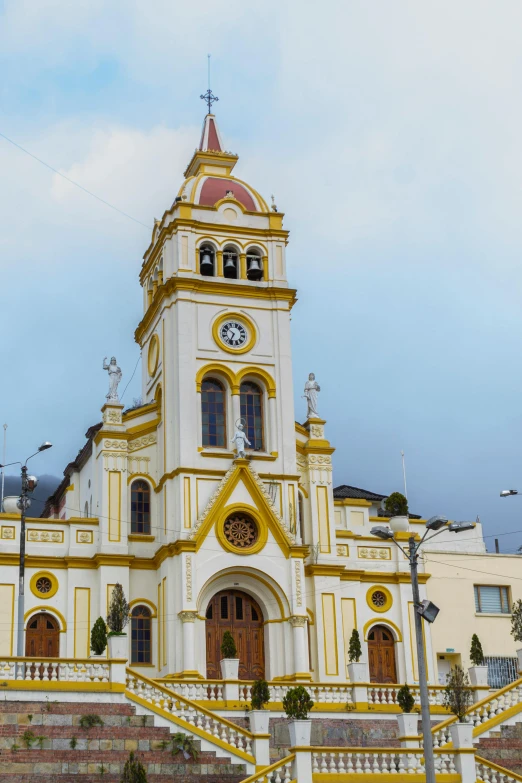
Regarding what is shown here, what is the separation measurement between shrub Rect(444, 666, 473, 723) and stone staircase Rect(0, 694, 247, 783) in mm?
6640

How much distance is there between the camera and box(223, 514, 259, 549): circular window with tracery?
4847cm

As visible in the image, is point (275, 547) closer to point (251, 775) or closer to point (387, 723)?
point (387, 723)

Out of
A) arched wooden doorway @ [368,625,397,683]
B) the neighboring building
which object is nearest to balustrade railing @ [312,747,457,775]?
the neighboring building

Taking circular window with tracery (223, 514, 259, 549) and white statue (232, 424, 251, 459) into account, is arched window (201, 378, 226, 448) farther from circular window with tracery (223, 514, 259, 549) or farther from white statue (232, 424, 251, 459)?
circular window with tracery (223, 514, 259, 549)

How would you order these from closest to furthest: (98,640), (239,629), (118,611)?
(98,640)
(118,611)
(239,629)

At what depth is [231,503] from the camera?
4881 centimetres

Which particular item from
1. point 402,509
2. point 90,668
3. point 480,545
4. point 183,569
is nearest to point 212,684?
point 90,668

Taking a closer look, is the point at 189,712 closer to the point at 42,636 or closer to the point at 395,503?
the point at 395,503

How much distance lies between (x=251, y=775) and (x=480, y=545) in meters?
28.0

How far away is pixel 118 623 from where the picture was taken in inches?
1617

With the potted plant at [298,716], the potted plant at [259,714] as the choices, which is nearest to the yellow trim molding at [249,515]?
the potted plant at [259,714]

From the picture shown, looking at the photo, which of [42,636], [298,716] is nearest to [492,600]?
[42,636]

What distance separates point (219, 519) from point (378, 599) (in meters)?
8.96

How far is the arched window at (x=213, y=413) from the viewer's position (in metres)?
50.7
